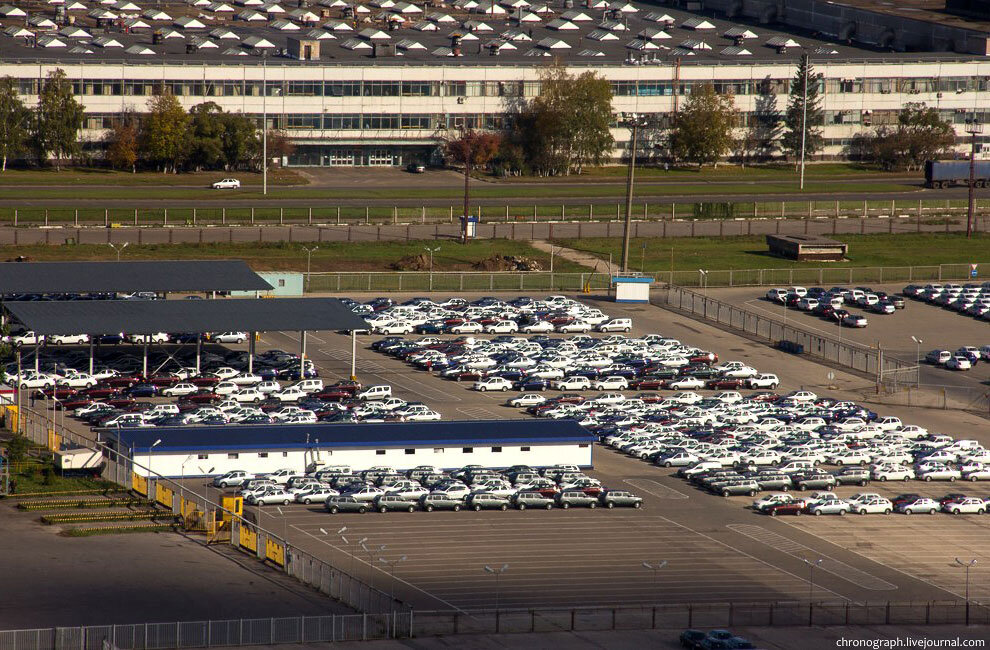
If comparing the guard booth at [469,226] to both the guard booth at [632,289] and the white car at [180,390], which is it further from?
the white car at [180,390]

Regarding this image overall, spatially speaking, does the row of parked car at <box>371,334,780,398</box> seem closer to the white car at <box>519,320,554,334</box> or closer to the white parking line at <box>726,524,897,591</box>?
the white car at <box>519,320,554,334</box>

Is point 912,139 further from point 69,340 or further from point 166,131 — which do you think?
point 69,340

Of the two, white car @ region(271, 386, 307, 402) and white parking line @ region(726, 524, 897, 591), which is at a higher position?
white car @ region(271, 386, 307, 402)

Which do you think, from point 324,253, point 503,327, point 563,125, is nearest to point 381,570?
point 503,327

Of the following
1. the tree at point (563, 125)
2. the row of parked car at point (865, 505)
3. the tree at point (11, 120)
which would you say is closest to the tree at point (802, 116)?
the tree at point (563, 125)

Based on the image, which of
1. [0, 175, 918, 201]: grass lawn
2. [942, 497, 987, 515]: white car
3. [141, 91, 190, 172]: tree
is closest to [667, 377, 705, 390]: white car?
[942, 497, 987, 515]: white car

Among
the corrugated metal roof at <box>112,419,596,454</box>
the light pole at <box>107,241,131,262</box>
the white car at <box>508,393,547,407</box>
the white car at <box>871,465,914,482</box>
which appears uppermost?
the light pole at <box>107,241,131,262</box>
